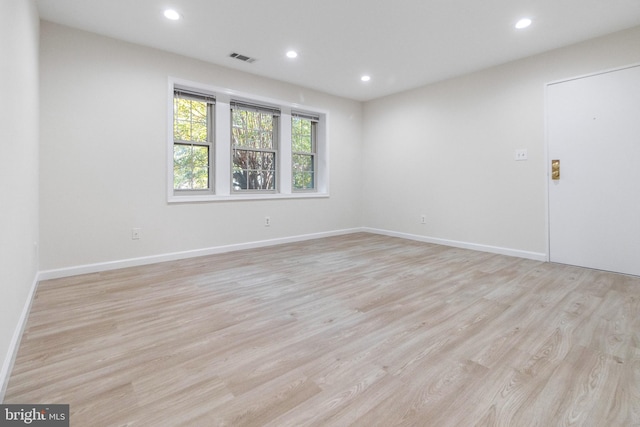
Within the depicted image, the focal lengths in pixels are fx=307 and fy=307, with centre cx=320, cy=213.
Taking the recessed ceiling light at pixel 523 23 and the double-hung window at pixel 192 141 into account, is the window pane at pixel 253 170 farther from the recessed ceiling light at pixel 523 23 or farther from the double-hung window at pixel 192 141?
the recessed ceiling light at pixel 523 23

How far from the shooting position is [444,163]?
489 cm

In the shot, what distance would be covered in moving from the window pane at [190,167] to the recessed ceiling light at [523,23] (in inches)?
155

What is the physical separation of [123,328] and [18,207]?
102 centimetres

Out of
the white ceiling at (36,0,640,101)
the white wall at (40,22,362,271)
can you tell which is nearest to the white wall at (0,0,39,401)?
the white wall at (40,22,362,271)

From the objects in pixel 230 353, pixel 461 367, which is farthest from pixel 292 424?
pixel 461 367

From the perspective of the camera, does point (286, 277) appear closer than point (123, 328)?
No

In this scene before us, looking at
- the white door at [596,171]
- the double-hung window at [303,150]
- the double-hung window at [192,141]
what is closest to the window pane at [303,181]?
the double-hung window at [303,150]

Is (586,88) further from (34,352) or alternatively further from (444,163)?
(34,352)

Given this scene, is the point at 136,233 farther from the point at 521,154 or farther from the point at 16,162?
the point at 521,154

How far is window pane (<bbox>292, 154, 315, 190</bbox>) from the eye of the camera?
5.42 meters

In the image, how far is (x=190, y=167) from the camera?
4188 millimetres

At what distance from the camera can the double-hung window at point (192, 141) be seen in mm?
4043

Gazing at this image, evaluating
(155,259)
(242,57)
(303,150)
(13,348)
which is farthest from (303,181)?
(13,348)

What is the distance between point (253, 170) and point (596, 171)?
4382mm
